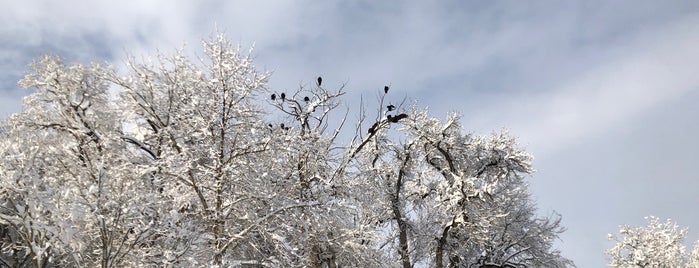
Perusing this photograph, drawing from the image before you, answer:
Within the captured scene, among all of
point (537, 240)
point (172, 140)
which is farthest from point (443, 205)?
point (172, 140)

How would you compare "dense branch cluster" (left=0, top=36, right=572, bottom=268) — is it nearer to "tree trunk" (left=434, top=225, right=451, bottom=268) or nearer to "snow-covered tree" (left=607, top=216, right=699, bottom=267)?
"tree trunk" (left=434, top=225, right=451, bottom=268)

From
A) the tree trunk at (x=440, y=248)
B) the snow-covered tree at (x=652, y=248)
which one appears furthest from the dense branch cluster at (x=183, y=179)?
the snow-covered tree at (x=652, y=248)

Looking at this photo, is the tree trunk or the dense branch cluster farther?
the tree trunk

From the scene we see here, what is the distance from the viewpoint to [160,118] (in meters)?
12.4

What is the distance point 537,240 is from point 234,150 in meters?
14.8

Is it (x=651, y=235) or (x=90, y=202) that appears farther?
(x=651, y=235)

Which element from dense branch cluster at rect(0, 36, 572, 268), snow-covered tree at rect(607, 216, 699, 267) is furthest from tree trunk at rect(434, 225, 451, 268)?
snow-covered tree at rect(607, 216, 699, 267)

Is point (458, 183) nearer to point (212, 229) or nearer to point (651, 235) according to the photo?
point (212, 229)

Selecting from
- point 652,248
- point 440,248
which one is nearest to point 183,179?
point 440,248

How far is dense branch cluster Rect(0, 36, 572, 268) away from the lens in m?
8.62

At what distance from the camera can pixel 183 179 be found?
10328 millimetres

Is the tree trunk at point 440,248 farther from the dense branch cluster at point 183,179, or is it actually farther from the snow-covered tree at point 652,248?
the snow-covered tree at point 652,248

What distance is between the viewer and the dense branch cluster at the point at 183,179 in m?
8.62

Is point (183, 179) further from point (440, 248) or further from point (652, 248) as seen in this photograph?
point (652, 248)
